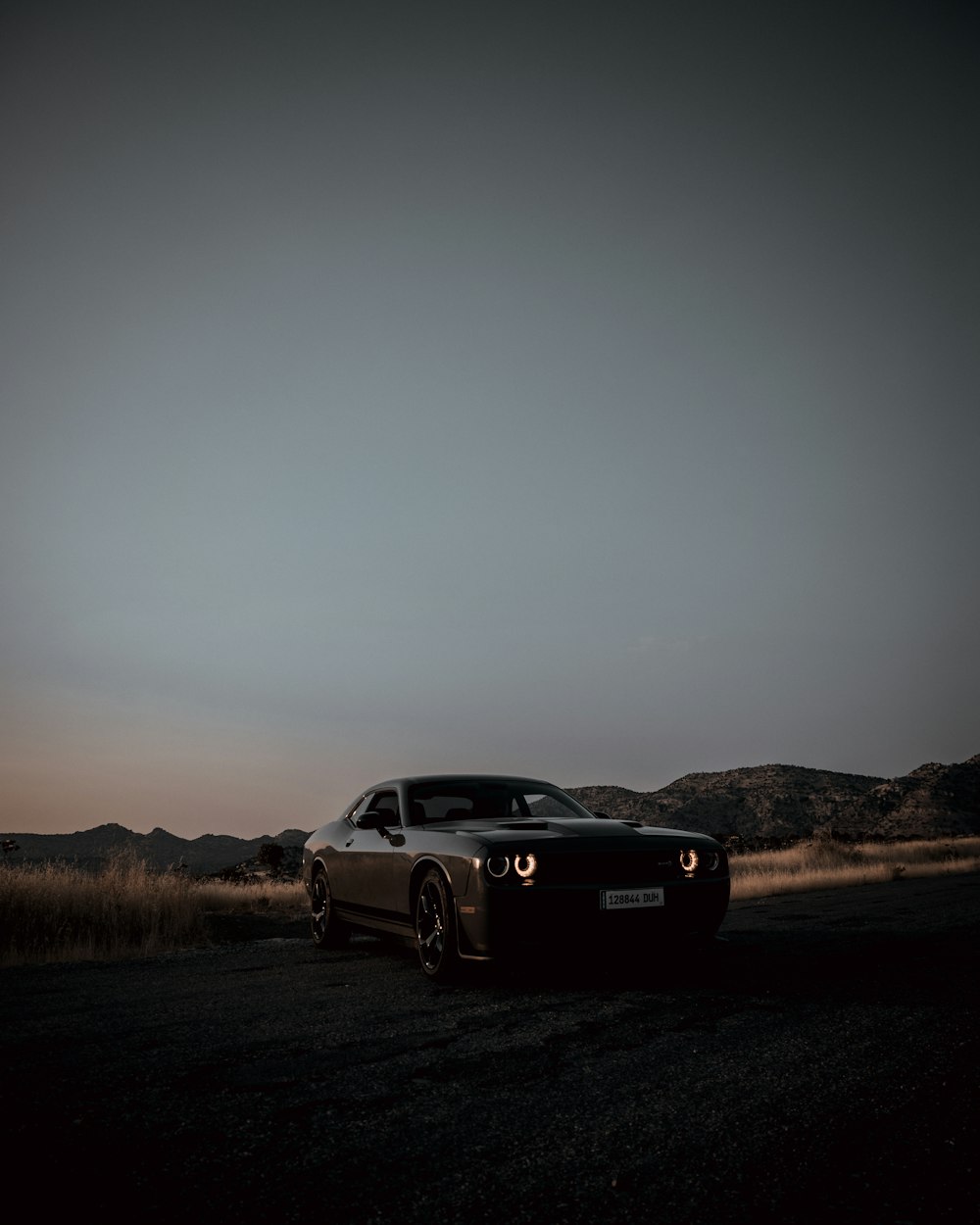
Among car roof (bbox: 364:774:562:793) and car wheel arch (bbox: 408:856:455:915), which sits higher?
car roof (bbox: 364:774:562:793)

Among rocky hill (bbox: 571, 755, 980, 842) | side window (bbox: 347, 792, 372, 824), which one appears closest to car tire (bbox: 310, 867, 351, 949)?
side window (bbox: 347, 792, 372, 824)

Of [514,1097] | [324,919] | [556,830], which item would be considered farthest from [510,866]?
[324,919]

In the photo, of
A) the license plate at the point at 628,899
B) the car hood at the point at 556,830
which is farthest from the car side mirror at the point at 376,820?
the license plate at the point at 628,899

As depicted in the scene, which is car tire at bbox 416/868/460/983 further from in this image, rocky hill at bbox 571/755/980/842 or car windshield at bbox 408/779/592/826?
rocky hill at bbox 571/755/980/842

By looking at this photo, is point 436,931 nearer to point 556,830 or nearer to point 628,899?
point 556,830

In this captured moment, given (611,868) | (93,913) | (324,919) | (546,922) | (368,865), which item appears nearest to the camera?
(546,922)

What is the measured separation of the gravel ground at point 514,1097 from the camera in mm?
2254

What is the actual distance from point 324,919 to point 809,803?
5159 centimetres

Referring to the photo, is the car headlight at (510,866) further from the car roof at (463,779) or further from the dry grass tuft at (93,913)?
the dry grass tuft at (93,913)

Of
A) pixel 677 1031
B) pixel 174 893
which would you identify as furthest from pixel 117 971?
pixel 677 1031

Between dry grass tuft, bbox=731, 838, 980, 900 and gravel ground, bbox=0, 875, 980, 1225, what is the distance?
9.82m

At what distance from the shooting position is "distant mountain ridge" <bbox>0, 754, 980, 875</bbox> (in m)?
49.0

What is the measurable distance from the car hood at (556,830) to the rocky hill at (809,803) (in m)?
43.7

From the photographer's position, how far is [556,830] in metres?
5.65
